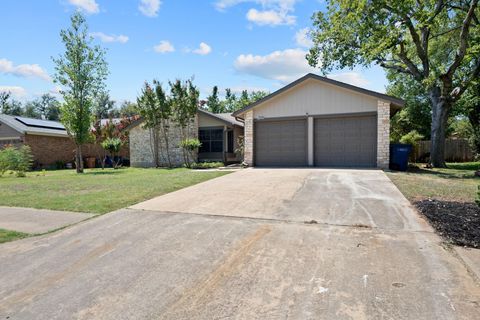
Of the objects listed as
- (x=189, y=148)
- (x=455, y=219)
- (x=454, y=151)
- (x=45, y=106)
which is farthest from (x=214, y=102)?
(x=45, y=106)

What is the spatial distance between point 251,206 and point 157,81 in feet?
46.4

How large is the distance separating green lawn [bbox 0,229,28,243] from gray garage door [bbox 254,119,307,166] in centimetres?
1145

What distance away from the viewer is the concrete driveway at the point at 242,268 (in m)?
2.40

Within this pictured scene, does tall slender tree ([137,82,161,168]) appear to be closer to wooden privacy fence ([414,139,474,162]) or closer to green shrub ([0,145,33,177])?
green shrub ([0,145,33,177])

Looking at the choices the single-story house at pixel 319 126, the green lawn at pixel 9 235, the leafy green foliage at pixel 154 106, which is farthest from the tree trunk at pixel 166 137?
the green lawn at pixel 9 235

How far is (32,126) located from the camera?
21.5m

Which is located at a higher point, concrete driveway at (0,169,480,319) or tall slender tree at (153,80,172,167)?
tall slender tree at (153,80,172,167)

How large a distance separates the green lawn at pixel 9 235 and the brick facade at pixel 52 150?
18.2 meters

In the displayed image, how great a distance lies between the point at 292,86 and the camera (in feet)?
46.1

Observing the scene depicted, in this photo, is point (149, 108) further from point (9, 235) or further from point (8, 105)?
point (8, 105)

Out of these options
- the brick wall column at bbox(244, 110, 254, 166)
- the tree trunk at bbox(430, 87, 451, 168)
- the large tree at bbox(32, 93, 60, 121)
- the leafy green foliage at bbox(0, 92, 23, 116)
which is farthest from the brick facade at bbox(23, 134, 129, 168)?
the large tree at bbox(32, 93, 60, 121)

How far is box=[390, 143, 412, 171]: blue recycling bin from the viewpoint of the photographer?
41.4 ft

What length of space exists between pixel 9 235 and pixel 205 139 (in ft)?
50.4

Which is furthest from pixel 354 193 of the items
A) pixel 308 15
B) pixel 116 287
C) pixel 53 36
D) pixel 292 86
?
pixel 53 36
